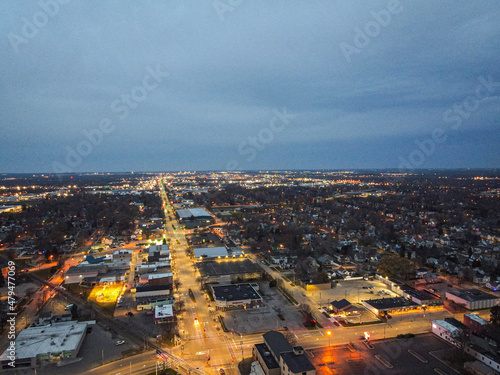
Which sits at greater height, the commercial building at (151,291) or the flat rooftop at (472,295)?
the commercial building at (151,291)

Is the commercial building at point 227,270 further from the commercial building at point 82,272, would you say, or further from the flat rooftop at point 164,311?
the commercial building at point 82,272

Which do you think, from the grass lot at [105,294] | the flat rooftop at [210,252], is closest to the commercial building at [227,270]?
the flat rooftop at [210,252]

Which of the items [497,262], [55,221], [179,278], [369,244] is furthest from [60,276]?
[497,262]

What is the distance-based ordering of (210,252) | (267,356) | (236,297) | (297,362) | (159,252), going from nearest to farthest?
1. (297,362)
2. (267,356)
3. (236,297)
4. (159,252)
5. (210,252)

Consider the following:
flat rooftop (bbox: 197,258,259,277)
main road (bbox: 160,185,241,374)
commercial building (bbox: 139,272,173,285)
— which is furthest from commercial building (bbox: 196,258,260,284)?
commercial building (bbox: 139,272,173,285)

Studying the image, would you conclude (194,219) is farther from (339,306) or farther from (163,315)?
(339,306)

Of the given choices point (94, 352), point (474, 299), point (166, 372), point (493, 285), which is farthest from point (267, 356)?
point (493, 285)
